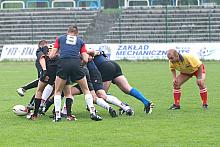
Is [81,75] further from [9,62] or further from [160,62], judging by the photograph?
[9,62]

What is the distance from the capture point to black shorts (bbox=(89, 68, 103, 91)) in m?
14.8

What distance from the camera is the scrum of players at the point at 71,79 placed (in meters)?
13.7

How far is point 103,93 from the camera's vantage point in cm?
1481

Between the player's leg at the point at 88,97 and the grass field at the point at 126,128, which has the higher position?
the player's leg at the point at 88,97

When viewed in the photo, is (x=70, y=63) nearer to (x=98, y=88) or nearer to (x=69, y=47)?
(x=69, y=47)

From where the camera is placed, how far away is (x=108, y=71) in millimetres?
15195

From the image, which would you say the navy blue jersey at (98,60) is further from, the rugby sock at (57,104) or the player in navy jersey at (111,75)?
the rugby sock at (57,104)

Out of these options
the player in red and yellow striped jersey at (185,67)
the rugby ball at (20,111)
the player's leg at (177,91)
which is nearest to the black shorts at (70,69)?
the rugby ball at (20,111)

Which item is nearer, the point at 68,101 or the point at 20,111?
the point at 68,101

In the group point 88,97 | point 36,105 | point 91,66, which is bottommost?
point 36,105

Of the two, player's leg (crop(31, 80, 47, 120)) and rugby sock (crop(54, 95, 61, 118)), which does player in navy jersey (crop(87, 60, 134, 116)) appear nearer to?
player's leg (crop(31, 80, 47, 120))

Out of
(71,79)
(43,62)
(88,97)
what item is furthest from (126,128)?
(43,62)

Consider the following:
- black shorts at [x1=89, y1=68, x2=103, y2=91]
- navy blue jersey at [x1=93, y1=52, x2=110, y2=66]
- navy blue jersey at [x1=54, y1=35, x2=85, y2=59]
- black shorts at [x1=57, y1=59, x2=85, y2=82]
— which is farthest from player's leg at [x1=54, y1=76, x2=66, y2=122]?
navy blue jersey at [x1=93, y1=52, x2=110, y2=66]

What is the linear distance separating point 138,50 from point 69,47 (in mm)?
28109
